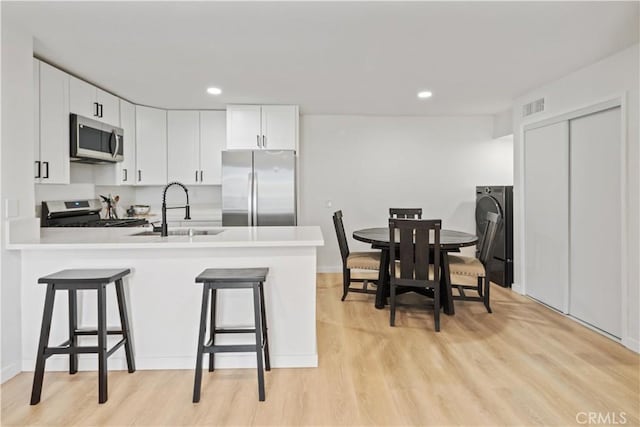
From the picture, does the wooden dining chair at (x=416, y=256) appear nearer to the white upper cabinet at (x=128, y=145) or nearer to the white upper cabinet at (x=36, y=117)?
the white upper cabinet at (x=36, y=117)

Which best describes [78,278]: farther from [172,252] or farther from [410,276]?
[410,276]

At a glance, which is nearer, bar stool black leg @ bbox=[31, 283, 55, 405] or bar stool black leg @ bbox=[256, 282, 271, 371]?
bar stool black leg @ bbox=[31, 283, 55, 405]

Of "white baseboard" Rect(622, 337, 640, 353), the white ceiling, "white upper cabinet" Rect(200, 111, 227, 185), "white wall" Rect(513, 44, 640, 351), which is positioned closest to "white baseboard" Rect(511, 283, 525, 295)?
"white wall" Rect(513, 44, 640, 351)

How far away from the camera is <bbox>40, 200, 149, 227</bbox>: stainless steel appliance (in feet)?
11.7

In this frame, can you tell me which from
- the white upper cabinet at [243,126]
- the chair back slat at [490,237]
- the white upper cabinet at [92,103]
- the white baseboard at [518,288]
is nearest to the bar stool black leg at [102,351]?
the white upper cabinet at [92,103]

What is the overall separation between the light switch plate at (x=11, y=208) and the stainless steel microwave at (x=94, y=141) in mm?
1054

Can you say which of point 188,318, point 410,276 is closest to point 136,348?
point 188,318

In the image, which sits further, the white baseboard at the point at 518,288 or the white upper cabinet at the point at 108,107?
the white baseboard at the point at 518,288

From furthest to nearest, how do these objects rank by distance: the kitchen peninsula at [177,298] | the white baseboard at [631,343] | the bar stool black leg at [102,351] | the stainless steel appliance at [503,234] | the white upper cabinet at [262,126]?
1. the white upper cabinet at [262,126]
2. the stainless steel appliance at [503,234]
3. the white baseboard at [631,343]
4. the kitchen peninsula at [177,298]
5. the bar stool black leg at [102,351]

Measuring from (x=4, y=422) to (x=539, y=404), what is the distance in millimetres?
2850

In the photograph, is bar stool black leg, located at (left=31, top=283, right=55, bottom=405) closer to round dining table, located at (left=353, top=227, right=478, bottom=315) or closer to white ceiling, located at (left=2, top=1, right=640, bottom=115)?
white ceiling, located at (left=2, top=1, right=640, bottom=115)

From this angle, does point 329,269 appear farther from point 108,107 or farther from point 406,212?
point 108,107

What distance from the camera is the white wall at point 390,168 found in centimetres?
554

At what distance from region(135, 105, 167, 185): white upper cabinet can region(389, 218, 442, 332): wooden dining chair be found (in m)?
3.10
